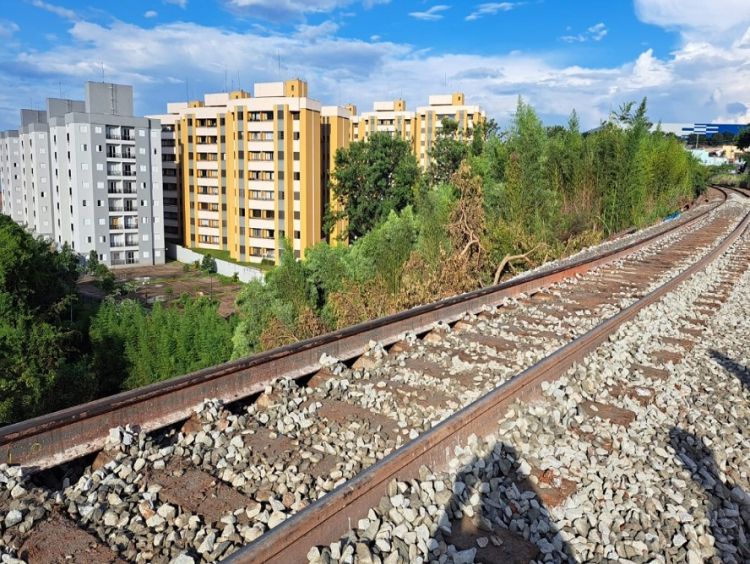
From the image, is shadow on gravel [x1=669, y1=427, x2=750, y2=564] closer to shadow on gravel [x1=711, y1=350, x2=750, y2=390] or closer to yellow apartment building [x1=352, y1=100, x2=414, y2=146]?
shadow on gravel [x1=711, y1=350, x2=750, y2=390]

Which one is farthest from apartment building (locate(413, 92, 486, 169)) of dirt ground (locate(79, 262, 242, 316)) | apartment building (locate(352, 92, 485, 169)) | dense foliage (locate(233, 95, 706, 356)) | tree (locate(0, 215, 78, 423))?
tree (locate(0, 215, 78, 423))

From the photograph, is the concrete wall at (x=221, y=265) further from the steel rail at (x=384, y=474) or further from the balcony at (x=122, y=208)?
the steel rail at (x=384, y=474)

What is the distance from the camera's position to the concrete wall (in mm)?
52269

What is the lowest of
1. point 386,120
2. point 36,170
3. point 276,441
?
point 276,441

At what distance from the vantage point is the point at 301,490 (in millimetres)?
3100

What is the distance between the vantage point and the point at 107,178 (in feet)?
177

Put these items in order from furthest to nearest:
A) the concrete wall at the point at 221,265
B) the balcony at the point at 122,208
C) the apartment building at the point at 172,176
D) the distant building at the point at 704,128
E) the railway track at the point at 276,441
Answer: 1. the distant building at the point at 704,128
2. the apartment building at the point at 172,176
3. the balcony at the point at 122,208
4. the concrete wall at the point at 221,265
5. the railway track at the point at 276,441

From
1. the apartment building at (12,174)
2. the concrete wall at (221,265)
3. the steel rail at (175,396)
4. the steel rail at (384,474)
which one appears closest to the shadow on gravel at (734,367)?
the steel rail at (384,474)

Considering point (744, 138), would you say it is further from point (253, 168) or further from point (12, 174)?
point (12, 174)

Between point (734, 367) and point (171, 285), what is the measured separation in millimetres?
49798

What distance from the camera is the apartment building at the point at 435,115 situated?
7356 cm

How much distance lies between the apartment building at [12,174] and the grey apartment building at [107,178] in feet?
37.7

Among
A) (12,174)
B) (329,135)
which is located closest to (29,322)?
(329,135)

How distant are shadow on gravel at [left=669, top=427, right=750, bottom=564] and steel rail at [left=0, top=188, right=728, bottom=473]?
2608 millimetres
